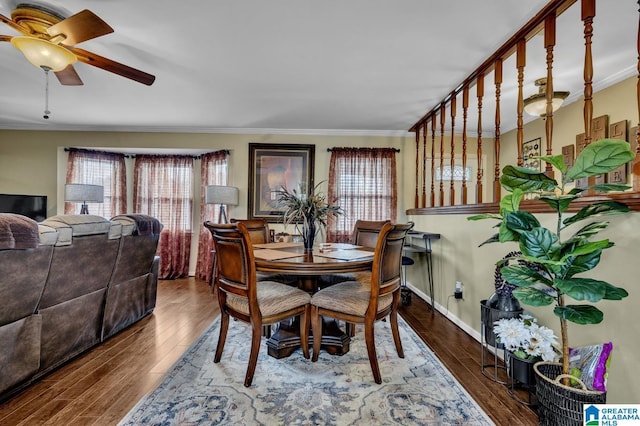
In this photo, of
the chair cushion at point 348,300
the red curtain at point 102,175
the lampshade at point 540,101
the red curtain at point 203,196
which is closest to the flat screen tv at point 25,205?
the red curtain at point 102,175

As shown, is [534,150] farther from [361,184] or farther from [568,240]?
[568,240]

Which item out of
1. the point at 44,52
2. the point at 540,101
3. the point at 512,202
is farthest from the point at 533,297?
the point at 44,52

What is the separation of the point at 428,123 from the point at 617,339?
347 cm

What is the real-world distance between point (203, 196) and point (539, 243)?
472 centimetres

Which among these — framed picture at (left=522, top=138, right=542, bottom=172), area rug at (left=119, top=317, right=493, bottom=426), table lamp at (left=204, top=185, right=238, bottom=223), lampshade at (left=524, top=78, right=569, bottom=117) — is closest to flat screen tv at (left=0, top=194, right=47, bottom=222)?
table lamp at (left=204, top=185, right=238, bottom=223)

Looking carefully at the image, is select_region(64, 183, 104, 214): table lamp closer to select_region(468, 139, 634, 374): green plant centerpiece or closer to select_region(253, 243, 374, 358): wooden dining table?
select_region(253, 243, 374, 358): wooden dining table

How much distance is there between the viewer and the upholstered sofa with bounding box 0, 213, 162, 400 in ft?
5.36

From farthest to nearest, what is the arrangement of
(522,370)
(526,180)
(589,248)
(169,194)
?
(169,194), (522,370), (526,180), (589,248)

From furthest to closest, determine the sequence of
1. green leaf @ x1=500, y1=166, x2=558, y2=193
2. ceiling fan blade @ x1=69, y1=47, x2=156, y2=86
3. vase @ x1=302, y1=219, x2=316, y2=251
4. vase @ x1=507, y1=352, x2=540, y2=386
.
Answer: vase @ x1=302, y1=219, x2=316, y2=251 → ceiling fan blade @ x1=69, y1=47, x2=156, y2=86 → vase @ x1=507, y1=352, x2=540, y2=386 → green leaf @ x1=500, y1=166, x2=558, y2=193

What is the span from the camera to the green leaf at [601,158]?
45.8 inches

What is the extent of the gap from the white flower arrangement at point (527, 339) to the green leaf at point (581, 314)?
1.56 feet

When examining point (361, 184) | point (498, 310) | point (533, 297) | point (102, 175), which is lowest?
point (498, 310)

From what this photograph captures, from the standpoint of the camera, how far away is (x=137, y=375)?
201cm

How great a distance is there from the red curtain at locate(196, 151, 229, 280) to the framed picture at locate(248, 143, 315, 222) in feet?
1.69
